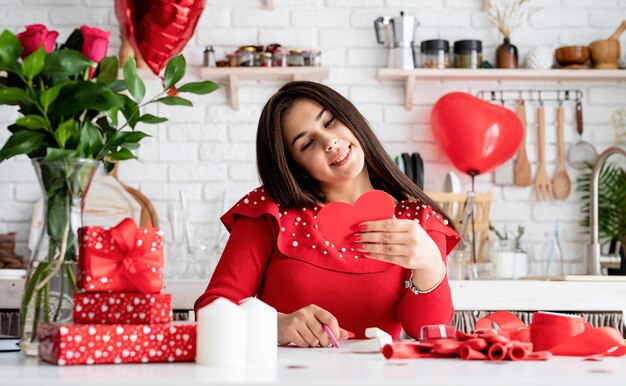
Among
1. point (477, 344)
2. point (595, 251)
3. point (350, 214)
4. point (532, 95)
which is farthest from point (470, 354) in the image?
point (532, 95)

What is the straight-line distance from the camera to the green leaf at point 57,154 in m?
1.22

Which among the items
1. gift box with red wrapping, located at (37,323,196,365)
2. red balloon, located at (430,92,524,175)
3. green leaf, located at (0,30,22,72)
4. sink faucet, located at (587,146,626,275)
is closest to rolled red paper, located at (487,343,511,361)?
gift box with red wrapping, located at (37,323,196,365)

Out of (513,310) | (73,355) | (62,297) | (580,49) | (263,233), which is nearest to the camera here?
(73,355)

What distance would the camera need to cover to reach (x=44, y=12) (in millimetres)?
3869

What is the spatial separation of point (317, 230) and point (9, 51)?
3.25 ft

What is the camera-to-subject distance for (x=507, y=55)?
3.80 m

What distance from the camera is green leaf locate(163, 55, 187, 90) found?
4.53ft

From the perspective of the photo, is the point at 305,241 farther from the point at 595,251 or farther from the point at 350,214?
the point at 595,251

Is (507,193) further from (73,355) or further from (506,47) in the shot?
(73,355)

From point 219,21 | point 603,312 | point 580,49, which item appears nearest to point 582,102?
point 580,49

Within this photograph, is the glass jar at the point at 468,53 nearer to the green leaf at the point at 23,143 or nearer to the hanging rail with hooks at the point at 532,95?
the hanging rail with hooks at the point at 532,95

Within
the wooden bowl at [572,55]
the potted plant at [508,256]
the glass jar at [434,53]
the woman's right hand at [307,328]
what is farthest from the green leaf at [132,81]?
the wooden bowl at [572,55]

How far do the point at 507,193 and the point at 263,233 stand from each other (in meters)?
2.00

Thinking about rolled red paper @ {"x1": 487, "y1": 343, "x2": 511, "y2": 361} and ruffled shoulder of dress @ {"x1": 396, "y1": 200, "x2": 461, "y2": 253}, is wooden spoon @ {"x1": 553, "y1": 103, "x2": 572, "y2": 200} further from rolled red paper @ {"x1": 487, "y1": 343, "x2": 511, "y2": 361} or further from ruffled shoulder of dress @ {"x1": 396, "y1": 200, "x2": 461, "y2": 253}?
rolled red paper @ {"x1": 487, "y1": 343, "x2": 511, "y2": 361}
